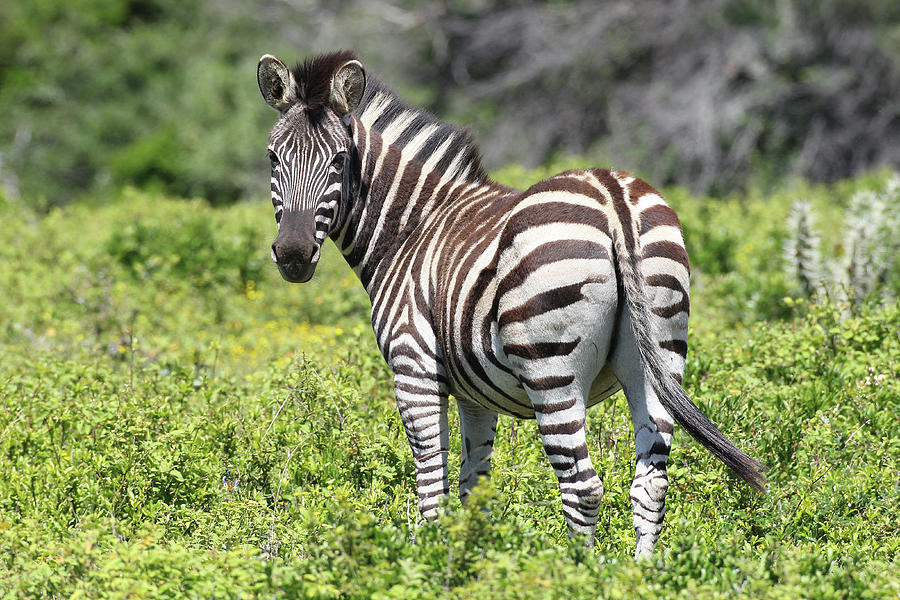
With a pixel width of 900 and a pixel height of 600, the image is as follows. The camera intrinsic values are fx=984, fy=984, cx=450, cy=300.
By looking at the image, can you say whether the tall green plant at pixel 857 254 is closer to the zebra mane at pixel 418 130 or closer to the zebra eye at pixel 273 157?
the zebra mane at pixel 418 130

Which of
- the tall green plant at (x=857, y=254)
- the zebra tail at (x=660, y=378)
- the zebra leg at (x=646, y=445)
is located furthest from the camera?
the tall green plant at (x=857, y=254)

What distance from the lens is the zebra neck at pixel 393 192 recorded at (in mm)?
4930

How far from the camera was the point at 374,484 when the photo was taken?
505 centimetres

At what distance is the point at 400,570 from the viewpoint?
11.5 ft

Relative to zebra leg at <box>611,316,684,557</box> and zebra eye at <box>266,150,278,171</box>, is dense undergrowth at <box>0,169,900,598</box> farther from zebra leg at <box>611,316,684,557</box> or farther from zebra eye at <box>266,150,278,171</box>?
zebra eye at <box>266,150,278,171</box>

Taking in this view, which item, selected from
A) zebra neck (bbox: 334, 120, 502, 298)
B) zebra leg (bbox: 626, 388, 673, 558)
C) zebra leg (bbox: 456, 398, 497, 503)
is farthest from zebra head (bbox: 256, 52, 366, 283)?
zebra leg (bbox: 626, 388, 673, 558)

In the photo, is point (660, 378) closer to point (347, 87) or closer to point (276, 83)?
point (347, 87)

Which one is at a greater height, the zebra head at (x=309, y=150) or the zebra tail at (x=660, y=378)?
the zebra head at (x=309, y=150)

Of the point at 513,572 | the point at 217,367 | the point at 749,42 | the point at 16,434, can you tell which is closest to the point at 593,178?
the point at 513,572

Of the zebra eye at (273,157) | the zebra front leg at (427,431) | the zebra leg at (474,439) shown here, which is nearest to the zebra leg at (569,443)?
the zebra front leg at (427,431)

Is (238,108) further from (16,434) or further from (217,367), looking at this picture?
(16,434)

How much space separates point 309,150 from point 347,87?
40 cm

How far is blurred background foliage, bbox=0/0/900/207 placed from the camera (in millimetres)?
19734

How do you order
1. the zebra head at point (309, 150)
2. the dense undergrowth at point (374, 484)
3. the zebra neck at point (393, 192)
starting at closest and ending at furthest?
1. the dense undergrowth at point (374, 484)
2. the zebra head at point (309, 150)
3. the zebra neck at point (393, 192)
